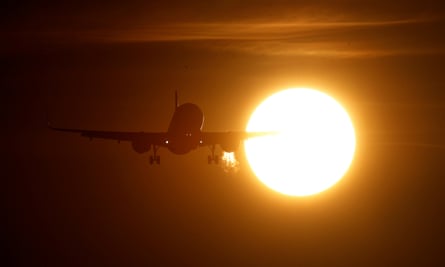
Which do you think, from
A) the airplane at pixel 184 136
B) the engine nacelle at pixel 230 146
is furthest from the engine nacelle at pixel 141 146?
the engine nacelle at pixel 230 146

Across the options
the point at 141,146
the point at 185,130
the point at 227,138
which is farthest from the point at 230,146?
the point at 141,146

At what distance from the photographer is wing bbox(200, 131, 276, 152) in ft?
410

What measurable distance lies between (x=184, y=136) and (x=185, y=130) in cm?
90

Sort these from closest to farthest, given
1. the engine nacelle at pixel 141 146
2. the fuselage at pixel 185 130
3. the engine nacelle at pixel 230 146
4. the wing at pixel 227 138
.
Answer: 1. the fuselage at pixel 185 130
2. the wing at pixel 227 138
3. the engine nacelle at pixel 141 146
4. the engine nacelle at pixel 230 146

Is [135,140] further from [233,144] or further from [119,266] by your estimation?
[119,266]

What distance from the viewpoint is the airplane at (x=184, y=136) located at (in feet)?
398

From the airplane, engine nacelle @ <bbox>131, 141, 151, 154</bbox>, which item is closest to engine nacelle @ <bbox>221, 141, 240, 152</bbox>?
the airplane

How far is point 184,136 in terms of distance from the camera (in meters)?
121

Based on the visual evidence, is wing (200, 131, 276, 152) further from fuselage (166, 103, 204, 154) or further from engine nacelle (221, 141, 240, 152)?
fuselage (166, 103, 204, 154)

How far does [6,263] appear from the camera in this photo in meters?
200

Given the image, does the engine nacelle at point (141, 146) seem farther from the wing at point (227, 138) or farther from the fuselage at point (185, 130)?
the wing at point (227, 138)

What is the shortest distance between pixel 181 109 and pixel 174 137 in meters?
4.78

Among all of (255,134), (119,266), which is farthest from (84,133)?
(119,266)

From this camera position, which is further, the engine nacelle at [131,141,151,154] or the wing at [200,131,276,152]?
the engine nacelle at [131,141,151,154]
